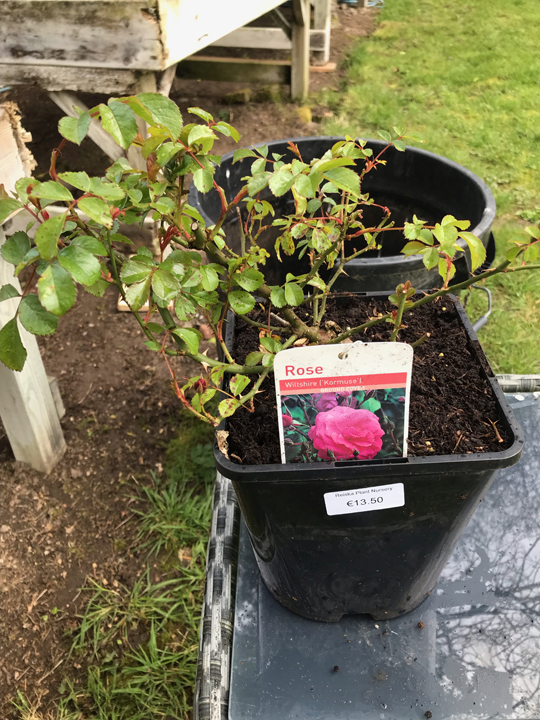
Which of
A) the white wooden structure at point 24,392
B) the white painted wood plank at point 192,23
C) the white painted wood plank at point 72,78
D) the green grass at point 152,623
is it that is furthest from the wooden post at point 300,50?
the green grass at point 152,623

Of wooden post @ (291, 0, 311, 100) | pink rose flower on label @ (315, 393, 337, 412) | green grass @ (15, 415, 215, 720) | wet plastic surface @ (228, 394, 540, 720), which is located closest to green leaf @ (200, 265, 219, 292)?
pink rose flower on label @ (315, 393, 337, 412)

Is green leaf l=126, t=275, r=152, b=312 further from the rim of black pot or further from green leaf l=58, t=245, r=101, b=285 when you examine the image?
the rim of black pot

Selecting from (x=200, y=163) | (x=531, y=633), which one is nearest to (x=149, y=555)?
(x=531, y=633)

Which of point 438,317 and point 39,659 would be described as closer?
point 438,317

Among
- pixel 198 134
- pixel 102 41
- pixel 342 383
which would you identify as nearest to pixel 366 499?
pixel 342 383

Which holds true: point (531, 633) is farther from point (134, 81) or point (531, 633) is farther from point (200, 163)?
point (134, 81)

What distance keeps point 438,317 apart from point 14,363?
744mm

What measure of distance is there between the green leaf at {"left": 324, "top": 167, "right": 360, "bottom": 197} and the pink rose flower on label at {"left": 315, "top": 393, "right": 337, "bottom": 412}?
273mm

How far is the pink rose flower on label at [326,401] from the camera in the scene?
0.75 metres

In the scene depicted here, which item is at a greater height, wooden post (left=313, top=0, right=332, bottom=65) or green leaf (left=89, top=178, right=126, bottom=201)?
green leaf (left=89, top=178, right=126, bottom=201)

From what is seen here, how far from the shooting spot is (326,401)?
2.48ft

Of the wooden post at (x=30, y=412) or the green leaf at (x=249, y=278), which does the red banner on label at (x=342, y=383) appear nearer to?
the green leaf at (x=249, y=278)

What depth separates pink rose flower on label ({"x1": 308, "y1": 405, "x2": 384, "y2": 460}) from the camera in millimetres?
743

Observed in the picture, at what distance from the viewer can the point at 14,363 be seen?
2.00ft
